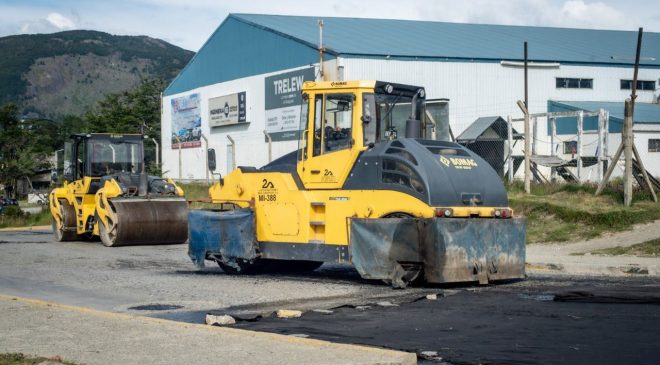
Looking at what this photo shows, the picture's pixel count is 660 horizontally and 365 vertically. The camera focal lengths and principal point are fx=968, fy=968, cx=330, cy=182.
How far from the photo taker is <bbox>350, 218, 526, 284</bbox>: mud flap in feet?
45.8

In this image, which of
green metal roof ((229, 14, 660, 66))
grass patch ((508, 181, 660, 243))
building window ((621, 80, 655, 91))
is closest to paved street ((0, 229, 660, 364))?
grass patch ((508, 181, 660, 243))

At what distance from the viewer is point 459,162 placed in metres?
14.8

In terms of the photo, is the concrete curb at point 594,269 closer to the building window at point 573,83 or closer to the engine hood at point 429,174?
the engine hood at point 429,174

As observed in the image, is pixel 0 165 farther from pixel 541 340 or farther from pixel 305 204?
pixel 541 340

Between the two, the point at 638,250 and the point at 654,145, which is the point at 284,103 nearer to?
the point at 654,145

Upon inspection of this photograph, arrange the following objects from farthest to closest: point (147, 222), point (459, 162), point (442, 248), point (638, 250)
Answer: point (147, 222), point (638, 250), point (459, 162), point (442, 248)

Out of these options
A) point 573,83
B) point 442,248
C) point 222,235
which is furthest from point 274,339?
point 573,83

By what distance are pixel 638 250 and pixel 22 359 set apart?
13726 mm

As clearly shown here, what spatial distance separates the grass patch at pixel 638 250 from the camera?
1889 centimetres

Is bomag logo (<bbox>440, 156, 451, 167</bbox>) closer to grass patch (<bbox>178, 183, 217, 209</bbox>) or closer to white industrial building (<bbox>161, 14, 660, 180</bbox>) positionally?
white industrial building (<bbox>161, 14, 660, 180</bbox>)

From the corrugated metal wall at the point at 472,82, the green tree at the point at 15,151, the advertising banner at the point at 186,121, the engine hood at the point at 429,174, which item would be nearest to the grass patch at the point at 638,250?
the engine hood at the point at 429,174

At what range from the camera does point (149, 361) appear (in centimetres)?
852

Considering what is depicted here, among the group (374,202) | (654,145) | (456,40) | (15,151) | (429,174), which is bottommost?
(374,202)

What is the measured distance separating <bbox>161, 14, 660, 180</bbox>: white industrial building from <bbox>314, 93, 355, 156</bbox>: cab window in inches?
917
